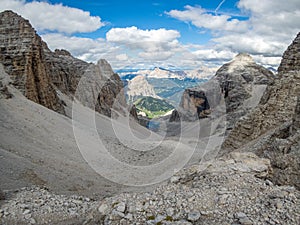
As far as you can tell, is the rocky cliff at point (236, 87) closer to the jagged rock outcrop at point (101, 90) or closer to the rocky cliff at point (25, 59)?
the jagged rock outcrop at point (101, 90)

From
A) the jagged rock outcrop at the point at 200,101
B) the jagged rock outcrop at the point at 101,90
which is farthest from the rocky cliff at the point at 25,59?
the jagged rock outcrop at the point at 200,101

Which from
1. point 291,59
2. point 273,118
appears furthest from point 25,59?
point 291,59

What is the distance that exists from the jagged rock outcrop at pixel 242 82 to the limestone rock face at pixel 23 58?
6320cm

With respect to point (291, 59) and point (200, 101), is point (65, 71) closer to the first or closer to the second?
point (291, 59)

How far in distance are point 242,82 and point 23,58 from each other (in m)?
86.3

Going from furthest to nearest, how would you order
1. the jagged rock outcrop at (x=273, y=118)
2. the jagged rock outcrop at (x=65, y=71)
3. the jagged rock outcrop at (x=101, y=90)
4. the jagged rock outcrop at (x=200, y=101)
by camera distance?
the jagged rock outcrop at (x=200, y=101), the jagged rock outcrop at (x=101, y=90), the jagged rock outcrop at (x=65, y=71), the jagged rock outcrop at (x=273, y=118)

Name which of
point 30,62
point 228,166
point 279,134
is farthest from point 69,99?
point 228,166

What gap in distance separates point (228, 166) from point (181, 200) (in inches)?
108

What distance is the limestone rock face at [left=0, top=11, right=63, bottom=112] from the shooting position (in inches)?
1470

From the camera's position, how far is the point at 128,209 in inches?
318

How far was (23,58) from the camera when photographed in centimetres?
3759

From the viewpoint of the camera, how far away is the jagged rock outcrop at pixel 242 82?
9688 cm

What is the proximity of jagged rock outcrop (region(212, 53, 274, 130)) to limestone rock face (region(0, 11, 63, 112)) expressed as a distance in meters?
63.2

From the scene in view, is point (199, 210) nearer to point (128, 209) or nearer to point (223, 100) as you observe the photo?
point (128, 209)
